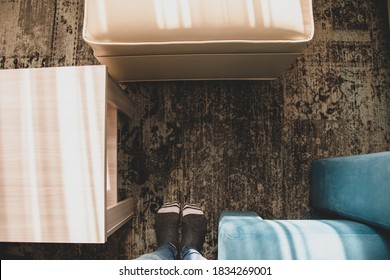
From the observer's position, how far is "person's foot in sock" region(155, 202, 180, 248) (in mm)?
1216

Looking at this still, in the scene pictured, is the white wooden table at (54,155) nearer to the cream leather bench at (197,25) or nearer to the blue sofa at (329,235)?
the cream leather bench at (197,25)

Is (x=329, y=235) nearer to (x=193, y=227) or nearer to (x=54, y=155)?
(x=193, y=227)

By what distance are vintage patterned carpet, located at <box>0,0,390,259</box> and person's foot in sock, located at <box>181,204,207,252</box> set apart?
0.19 ft

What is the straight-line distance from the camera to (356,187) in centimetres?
93

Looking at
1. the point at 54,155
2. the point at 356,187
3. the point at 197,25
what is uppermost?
the point at 197,25

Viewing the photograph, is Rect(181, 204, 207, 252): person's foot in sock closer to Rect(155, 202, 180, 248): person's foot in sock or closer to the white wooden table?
Rect(155, 202, 180, 248): person's foot in sock

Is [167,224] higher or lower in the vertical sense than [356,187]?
lower

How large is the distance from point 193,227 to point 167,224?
0.09 meters

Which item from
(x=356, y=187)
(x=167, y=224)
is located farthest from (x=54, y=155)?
(x=356, y=187)

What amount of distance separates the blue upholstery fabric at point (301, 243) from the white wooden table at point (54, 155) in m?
0.36

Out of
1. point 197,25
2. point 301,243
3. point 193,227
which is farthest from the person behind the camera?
point 193,227

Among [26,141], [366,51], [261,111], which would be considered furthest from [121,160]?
[366,51]

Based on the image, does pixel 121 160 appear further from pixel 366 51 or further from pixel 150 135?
pixel 366 51
